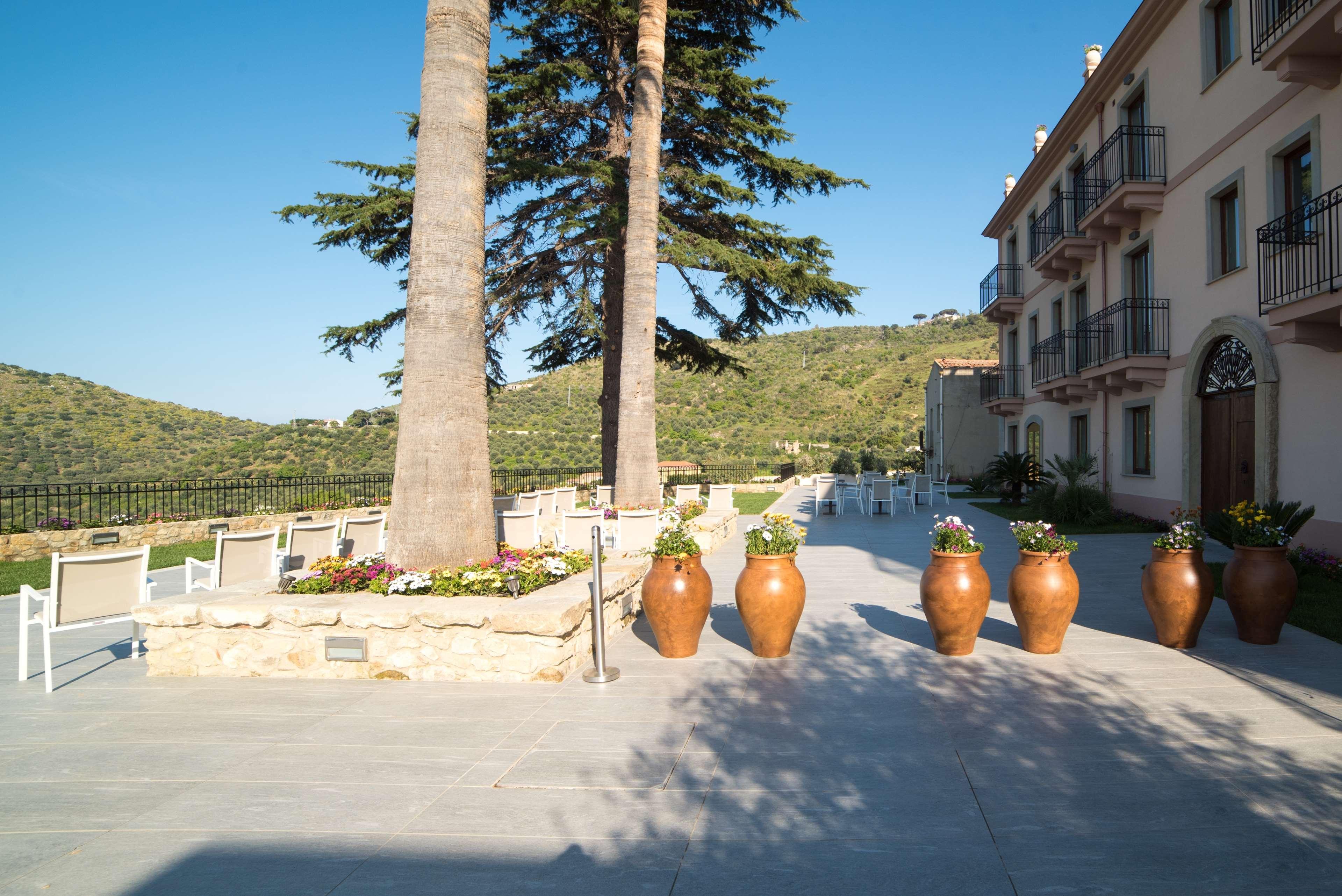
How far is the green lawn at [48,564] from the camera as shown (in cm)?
1054

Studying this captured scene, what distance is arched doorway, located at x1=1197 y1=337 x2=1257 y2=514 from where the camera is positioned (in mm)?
11664

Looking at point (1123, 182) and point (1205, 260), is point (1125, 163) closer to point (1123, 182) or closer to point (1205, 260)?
point (1123, 182)

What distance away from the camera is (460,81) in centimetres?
689

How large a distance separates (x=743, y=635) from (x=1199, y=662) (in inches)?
137

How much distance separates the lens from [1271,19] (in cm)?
1057

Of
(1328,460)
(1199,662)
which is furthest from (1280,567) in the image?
(1328,460)

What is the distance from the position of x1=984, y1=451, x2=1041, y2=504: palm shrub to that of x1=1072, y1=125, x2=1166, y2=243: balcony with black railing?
6.56m

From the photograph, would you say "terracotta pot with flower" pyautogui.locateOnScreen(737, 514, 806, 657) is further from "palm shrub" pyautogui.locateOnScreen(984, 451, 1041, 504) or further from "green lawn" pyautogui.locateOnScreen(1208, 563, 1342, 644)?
"palm shrub" pyautogui.locateOnScreen(984, 451, 1041, 504)

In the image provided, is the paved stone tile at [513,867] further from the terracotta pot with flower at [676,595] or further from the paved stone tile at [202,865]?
the terracotta pot with flower at [676,595]

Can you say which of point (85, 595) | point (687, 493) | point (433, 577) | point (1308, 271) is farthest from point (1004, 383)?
point (85, 595)

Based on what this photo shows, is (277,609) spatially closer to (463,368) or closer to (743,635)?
(463,368)

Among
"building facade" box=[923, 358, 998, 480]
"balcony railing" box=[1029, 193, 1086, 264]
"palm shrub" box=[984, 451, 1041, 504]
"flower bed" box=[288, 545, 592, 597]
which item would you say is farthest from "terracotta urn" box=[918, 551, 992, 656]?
"building facade" box=[923, 358, 998, 480]

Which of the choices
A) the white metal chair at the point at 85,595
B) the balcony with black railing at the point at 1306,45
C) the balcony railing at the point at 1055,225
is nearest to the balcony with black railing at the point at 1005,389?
the balcony railing at the point at 1055,225

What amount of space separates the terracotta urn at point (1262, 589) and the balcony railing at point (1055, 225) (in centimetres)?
1355
